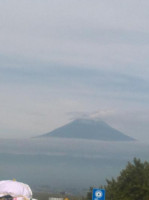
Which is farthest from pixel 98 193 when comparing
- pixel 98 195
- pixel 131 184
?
pixel 131 184

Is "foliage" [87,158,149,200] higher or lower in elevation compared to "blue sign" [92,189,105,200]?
higher

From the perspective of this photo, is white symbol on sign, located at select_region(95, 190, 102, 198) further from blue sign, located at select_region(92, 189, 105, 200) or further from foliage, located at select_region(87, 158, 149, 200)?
foliage, located at select_region(87, 158, 149, 200)

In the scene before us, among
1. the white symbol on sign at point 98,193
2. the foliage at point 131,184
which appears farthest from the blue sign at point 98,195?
the foliage at point 131,184

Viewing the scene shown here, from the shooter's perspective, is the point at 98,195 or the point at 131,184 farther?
the point at 131,184

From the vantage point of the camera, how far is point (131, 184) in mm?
38688

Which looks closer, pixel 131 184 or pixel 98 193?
pixel 98 193

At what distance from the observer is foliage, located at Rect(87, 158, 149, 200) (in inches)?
1449

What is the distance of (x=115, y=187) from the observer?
131 feet

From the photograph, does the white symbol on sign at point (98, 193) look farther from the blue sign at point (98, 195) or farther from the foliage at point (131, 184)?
the foliage at point (131, 184)

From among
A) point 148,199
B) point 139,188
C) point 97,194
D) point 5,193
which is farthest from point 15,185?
point 139,188

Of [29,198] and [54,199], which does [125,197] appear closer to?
[54,199]

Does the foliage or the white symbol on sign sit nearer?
the white symbol on sign

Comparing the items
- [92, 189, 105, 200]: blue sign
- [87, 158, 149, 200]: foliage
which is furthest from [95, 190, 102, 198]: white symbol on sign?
[87, 158, 149, 200]: foliage

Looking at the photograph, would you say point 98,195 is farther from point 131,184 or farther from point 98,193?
point 131,184
